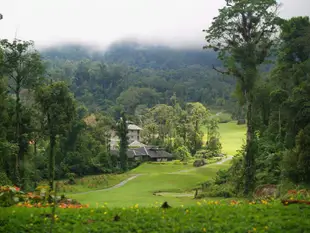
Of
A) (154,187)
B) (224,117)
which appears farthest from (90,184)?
→ (224,117)

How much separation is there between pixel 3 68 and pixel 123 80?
133920 millimetres

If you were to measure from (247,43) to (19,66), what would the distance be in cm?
1851

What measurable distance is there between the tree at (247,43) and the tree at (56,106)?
14080 mm

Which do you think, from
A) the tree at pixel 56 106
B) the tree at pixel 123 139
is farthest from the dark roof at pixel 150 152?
the tree at pixel 56 106

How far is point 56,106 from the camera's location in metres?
32.9

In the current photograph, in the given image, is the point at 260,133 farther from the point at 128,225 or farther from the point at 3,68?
the point at 128,225

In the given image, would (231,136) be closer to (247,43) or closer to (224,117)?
(224,117)

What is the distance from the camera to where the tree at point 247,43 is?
81.7 ft

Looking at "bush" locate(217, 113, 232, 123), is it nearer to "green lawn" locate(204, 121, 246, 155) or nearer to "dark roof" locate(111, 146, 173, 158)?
"green lawn" locate(204, 121, 246, 155)

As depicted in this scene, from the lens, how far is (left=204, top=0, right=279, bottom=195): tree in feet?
81.7

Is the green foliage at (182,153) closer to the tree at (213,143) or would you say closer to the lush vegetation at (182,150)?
the lush vegetation at (182,150)

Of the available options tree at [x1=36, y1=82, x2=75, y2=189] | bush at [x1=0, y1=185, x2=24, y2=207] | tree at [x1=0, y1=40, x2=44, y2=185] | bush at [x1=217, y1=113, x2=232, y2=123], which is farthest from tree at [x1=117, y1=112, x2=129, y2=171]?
bush at [x1=217, y1=113, x2=232, y2=123]

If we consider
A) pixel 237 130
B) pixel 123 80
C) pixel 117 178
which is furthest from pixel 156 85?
pixel 117 178

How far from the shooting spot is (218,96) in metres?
151
